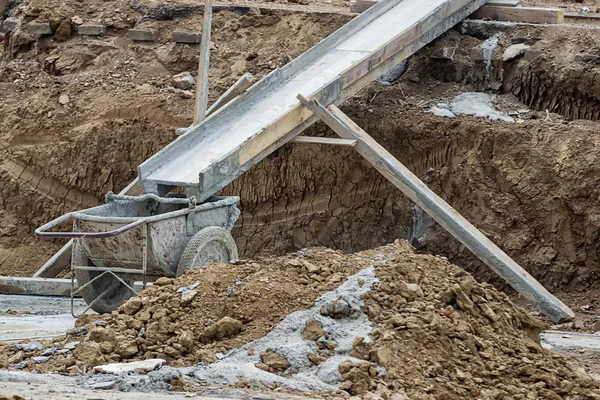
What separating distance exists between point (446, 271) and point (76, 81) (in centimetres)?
769

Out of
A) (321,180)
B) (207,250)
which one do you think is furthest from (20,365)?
(321,180)

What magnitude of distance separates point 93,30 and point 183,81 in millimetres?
1703

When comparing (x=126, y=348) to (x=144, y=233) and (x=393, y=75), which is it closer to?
(x=144, y=233)

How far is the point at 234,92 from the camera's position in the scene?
12.1 metres


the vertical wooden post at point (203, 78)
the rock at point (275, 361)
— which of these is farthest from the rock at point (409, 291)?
the vertical wooden post at point (203, 78)

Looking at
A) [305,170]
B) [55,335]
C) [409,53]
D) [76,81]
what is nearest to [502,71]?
[409,53]

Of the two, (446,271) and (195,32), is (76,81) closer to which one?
(195,32)

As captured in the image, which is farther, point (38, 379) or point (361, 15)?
point (361, 15)

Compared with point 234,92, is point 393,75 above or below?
above

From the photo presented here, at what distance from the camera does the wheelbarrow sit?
8977mm

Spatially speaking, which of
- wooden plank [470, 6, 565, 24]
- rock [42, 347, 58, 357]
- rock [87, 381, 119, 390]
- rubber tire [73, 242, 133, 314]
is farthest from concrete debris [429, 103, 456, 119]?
rock [87, 381, 119, 390]

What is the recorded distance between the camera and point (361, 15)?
43.6ft

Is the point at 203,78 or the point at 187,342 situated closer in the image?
the point at 187,342

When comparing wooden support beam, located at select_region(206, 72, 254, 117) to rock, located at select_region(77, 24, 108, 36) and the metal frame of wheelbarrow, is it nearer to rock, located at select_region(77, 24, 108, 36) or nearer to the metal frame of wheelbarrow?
the metal frame of wheelbarrow
